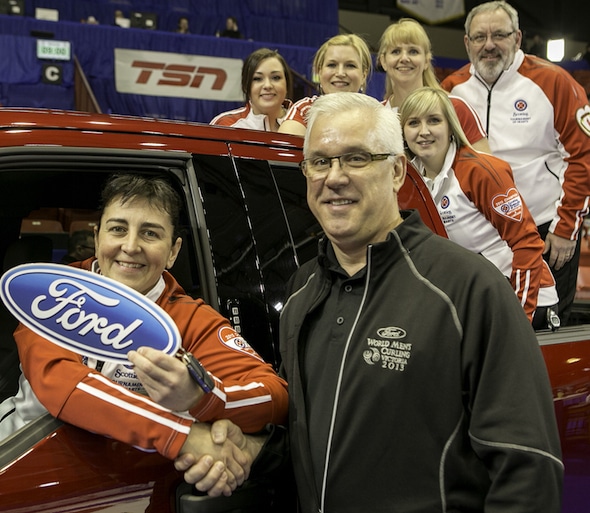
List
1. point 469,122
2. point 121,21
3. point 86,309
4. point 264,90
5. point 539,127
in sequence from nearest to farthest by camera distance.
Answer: point 86,309
point 469,122
point 539,127
point 264,90
point 121,21

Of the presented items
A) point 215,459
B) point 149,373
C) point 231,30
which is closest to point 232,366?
point 215,459

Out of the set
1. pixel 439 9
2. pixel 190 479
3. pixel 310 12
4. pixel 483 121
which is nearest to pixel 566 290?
pixel 483 121

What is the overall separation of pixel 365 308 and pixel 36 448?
0.70 m

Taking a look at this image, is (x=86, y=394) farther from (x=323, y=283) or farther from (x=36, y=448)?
(x=323, y=283)

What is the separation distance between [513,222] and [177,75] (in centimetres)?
903

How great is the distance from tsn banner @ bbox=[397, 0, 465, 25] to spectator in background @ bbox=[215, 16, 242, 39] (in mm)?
7547

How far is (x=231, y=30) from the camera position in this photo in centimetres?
1208

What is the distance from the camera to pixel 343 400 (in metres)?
1.41

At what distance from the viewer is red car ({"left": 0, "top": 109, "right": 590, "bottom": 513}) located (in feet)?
4.55

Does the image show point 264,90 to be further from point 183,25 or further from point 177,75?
point 183,25

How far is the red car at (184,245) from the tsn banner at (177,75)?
28.7ft

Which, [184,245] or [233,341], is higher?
[184,245]

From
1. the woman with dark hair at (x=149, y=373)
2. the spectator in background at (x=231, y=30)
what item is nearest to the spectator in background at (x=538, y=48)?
the spectator in background at (x=231, y=30)

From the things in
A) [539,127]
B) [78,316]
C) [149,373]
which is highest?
[539,127]
